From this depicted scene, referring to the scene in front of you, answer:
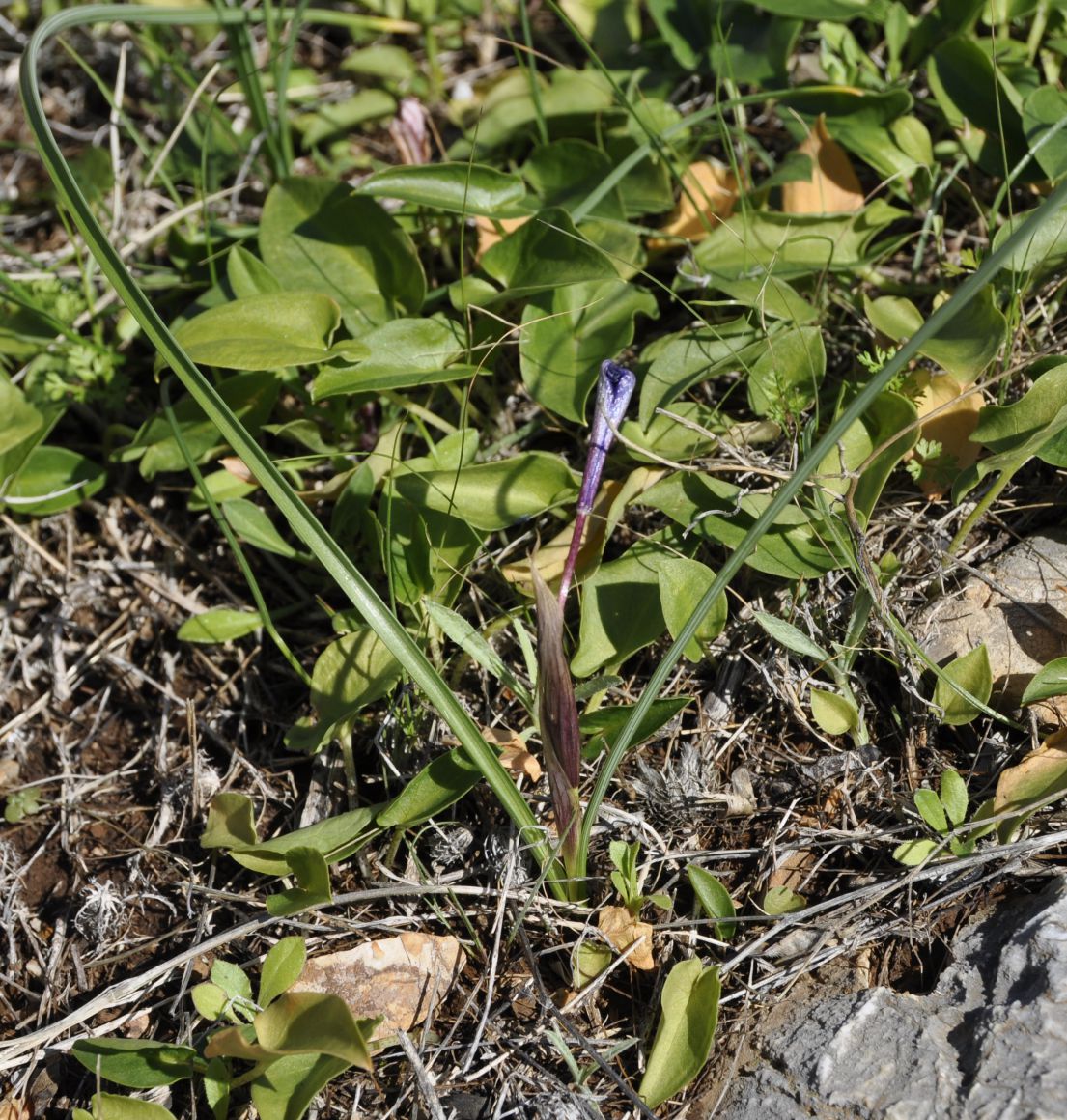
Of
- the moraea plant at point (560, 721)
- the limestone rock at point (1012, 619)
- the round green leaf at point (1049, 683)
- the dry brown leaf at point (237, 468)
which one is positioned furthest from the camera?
the dry brown leaf at point (237, 468)

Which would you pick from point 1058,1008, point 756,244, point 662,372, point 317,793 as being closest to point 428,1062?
point 317,793

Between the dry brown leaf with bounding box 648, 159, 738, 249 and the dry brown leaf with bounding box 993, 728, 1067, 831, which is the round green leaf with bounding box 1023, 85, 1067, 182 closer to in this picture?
the dry brown leaf with bounding box 648, 159, 738, 249

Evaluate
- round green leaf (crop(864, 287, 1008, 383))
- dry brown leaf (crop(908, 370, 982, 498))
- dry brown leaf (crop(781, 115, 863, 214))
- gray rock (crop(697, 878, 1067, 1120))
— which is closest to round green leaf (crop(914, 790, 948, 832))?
gray rock (crop(697, 878, 1067, 1120))

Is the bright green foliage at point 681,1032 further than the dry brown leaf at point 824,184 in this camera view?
No

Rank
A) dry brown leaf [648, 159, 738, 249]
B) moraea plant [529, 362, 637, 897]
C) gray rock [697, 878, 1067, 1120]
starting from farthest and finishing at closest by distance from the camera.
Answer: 1. dry brown leaf [648, 159, 738, 249]
2. moraea plant [529, 362, 637, 897]
3. gray rock [697, 878, 1067, 1120]

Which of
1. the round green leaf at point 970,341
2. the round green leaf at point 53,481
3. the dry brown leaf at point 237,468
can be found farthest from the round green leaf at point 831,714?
the round green leaf at point 53,481

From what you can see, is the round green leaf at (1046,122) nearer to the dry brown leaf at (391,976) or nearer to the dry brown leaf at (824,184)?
the dry brown leaf at (824,184)
